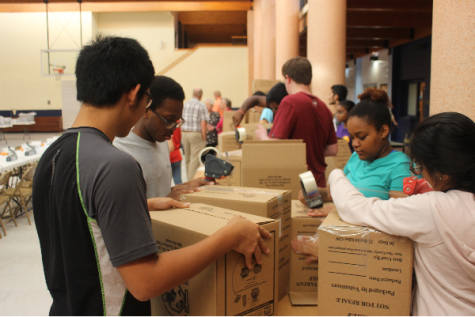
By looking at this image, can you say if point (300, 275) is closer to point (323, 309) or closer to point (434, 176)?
point (323, 309)

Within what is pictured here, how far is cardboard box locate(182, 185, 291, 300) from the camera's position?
1.28 metres

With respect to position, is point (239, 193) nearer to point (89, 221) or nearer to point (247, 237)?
point (247, 237)

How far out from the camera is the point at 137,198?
76cm

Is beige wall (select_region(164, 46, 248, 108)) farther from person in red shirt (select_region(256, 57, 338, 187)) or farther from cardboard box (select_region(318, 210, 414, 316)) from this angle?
cardboard box (select_region(318, 210, 414, 316))

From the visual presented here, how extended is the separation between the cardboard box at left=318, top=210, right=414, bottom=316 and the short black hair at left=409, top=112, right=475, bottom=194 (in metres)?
0.22

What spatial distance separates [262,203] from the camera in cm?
126

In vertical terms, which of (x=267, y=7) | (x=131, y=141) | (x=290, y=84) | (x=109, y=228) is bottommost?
(x=109, y=228)

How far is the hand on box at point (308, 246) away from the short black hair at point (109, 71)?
0.80m

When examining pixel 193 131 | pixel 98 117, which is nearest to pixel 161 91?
pixel 98 117

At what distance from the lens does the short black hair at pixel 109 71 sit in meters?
0.84

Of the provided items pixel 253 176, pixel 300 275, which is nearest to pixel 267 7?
pixel 253 176

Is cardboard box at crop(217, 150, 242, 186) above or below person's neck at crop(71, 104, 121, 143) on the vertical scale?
below

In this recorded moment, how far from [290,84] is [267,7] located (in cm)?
837

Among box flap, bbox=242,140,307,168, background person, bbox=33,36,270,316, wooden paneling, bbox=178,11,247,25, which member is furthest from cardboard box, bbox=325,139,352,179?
wooden paneling, bbox=178,11,247,25
